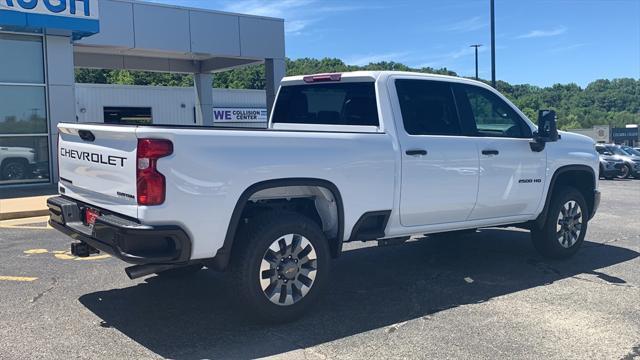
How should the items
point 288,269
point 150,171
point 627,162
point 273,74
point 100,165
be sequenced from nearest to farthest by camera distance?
1. point 150,171
2. point 100,165
3. point 288,269
4. point 273,74
5. point 627,162

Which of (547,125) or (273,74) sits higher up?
(273,74)

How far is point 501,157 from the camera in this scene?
20.1ft

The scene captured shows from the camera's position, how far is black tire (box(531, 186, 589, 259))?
6.84 meters

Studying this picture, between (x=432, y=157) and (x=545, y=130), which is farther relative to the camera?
(x=545, y=130)

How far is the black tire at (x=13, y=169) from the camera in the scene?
49.2 ft

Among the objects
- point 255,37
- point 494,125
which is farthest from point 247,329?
point 255,37

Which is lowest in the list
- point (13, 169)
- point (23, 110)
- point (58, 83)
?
point (13, 169)

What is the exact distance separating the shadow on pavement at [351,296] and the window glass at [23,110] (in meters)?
11.1

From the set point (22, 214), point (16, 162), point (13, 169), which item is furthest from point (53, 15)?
point (22, 214)

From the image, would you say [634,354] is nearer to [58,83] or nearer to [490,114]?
[490,114]

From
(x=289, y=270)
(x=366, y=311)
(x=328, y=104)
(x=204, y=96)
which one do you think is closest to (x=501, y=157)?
(x=328, y=104)

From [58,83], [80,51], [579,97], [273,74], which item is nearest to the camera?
[58,83]

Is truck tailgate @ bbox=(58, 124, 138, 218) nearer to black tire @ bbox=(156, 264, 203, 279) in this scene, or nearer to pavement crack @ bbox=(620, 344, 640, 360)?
black tire @ bbox=(156, 264, 203, 279)

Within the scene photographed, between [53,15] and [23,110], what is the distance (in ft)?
8.72
